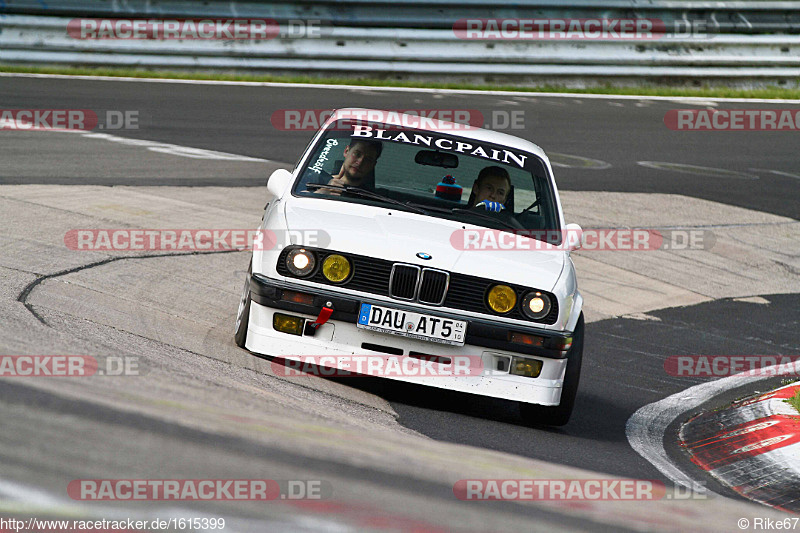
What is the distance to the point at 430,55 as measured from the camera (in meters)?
21.3

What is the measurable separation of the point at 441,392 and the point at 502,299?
3.29 feet

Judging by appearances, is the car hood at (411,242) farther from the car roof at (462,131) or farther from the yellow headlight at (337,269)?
the car roof at (462,131)

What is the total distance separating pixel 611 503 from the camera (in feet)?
9.02

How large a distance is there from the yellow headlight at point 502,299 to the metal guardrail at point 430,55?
16.0 m

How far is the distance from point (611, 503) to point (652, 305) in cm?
663

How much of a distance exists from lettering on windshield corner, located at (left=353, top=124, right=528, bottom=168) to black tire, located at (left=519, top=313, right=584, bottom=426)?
1365mm

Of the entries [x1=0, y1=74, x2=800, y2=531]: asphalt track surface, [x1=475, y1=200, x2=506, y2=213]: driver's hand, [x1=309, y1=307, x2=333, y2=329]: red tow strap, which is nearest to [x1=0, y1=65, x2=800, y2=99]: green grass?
[x1=0, y1=74, x2=800, y2=531]: asphalt track surface

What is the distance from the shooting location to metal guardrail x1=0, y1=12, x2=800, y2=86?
64.0ft

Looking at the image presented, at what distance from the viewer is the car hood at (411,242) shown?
5277 mm

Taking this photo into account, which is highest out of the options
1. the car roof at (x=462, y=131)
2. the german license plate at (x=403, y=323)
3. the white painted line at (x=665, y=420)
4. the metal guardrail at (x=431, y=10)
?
the metal guardrail at (x=431, y=10)

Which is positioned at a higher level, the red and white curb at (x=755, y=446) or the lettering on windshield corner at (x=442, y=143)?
the lettering on windshield corner at (x=442, y=143)

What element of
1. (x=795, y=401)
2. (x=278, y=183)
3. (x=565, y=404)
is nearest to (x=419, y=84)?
(x=278, y=183)

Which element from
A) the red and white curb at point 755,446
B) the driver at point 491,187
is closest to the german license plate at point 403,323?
the driver at point 491,187

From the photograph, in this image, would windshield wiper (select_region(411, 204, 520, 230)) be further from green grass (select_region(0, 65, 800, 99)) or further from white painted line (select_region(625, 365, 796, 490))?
green grass (select_region(0, 65, 800, 99))
